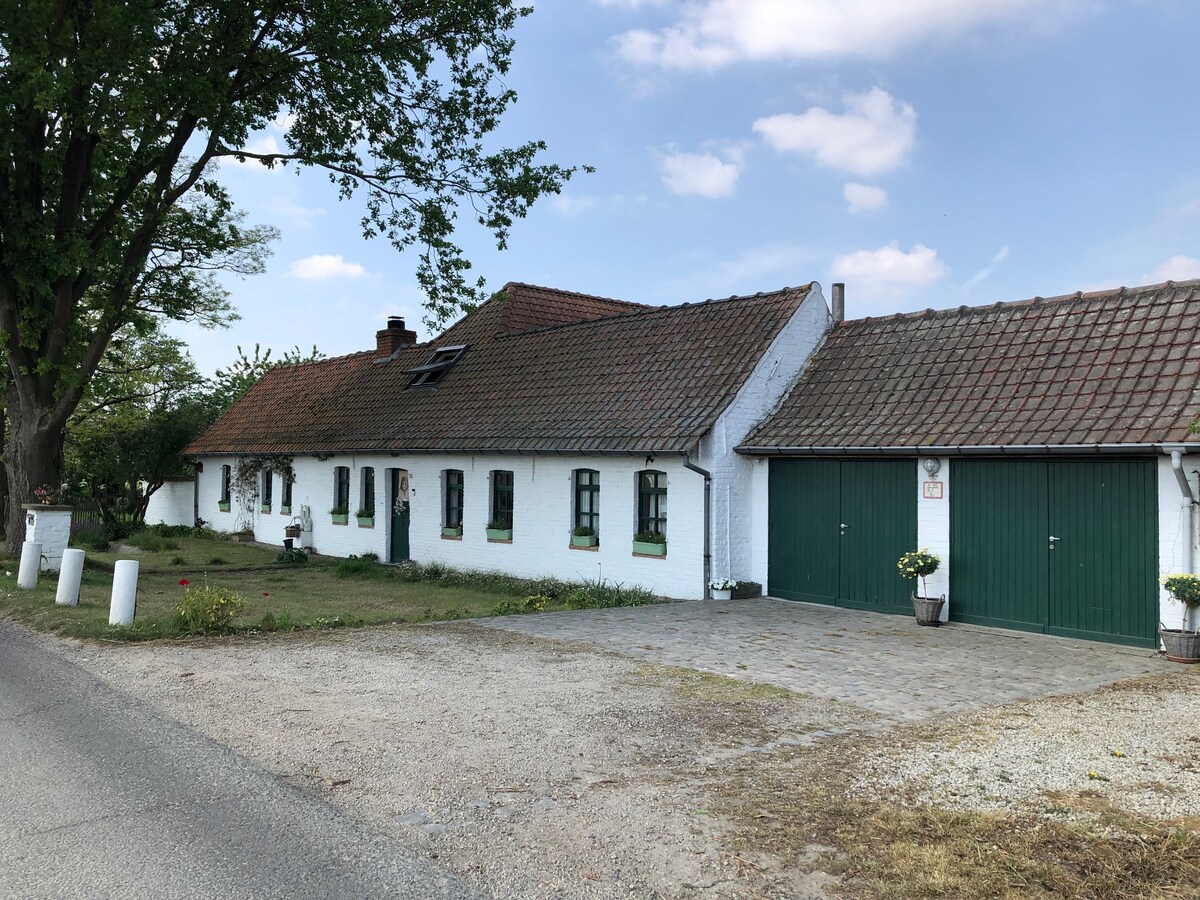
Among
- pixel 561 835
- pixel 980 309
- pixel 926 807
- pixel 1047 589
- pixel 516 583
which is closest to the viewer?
pixel 561 835

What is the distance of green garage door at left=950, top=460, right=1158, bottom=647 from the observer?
11.5 m

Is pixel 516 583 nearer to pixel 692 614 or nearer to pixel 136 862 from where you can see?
pixel 692 614

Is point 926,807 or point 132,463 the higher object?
point 132,463

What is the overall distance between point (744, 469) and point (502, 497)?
5818 millimetres

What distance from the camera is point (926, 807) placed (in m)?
5.60

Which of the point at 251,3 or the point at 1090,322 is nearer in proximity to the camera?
the point at 1090,322

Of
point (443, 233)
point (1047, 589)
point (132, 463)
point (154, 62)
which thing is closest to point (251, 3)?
point (154, 62)

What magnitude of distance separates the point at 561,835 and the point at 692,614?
29.2ft

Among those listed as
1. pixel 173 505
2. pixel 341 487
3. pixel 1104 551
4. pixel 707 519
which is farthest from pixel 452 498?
pixel 173 505

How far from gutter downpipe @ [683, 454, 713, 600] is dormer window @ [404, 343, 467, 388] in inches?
390

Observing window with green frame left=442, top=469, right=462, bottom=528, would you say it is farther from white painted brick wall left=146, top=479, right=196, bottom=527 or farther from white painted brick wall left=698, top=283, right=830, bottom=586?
white painted brick wall left=146, top=479, right=196, bottom=527

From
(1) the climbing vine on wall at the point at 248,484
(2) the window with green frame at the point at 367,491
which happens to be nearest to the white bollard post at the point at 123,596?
(2) the window with green frame at the point at 367,491

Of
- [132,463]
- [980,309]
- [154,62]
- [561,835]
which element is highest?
[154,62]

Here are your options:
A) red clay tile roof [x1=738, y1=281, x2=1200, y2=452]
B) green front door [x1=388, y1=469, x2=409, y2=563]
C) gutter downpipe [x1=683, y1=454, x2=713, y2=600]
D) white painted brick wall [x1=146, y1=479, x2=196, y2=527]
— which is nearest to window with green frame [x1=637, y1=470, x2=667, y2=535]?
gutter downpipe [x1=683, y1=454, x2=713, y2=600]
